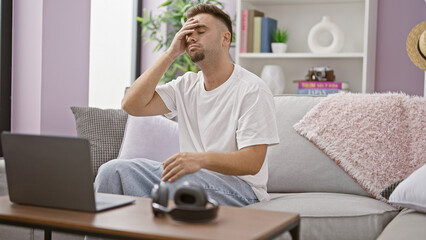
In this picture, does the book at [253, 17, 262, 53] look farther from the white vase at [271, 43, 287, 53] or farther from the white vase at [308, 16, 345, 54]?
the white vase at [308, 16, 345, 54]

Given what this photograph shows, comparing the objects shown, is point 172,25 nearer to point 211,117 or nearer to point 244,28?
point 244,28

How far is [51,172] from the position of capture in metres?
1.31

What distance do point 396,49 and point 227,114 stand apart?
1.97m

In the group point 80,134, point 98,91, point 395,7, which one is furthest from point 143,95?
point 395,7

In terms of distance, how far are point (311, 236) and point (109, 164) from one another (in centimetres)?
70

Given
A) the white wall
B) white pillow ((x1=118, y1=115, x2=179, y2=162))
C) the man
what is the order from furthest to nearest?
the white wall, white pillow ((x1=118, y1=115, x2=179, y2=162)), the man

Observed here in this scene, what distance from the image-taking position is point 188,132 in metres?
2.16

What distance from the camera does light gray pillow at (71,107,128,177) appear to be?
2570mm

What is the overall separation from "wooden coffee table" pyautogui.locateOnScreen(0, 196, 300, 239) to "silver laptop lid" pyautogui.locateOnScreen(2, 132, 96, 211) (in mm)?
27

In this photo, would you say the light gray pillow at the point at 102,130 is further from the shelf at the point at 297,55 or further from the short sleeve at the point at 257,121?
the shelf at the point at 297,55

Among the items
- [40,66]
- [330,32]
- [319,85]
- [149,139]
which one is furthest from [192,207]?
[330,32]

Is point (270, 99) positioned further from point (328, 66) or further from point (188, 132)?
point (328, 66)

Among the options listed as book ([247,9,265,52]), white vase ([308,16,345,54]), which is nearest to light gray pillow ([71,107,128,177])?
book ([247,9,265,52])

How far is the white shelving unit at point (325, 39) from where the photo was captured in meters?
3.54
